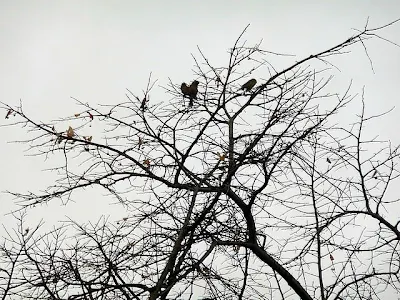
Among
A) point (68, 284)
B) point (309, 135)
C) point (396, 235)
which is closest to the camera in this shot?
point (68, 284)


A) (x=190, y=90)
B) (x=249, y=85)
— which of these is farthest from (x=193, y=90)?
(x=249, y=85)

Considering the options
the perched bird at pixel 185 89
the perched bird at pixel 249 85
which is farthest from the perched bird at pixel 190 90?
the perched bird at pixel 249 85

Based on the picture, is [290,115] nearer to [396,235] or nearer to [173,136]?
[173,136]

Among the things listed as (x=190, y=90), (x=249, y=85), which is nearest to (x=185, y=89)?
(x=190, y=90)

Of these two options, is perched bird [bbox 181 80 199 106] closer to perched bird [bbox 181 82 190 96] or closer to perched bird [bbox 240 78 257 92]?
perched bird [bbox 181 82 190 96]

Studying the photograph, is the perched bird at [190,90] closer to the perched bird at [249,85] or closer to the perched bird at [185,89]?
the perched bird at [185,89]

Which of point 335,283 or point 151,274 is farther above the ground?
point 335,283

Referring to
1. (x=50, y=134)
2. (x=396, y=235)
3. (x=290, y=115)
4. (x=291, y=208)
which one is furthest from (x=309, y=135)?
(x=50, y=134)

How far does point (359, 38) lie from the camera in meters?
3.91

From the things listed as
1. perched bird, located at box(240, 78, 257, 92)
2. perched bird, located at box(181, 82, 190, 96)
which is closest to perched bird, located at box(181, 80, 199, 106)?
perched bird, located at box(181, 82, 190, 96)

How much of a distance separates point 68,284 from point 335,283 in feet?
9.33

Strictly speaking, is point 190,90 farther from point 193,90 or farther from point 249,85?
point 249,85

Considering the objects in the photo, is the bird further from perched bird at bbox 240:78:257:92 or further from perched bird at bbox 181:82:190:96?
perched bird at bbox 240:78:257:92

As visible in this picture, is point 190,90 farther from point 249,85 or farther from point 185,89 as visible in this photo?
point 249,85
